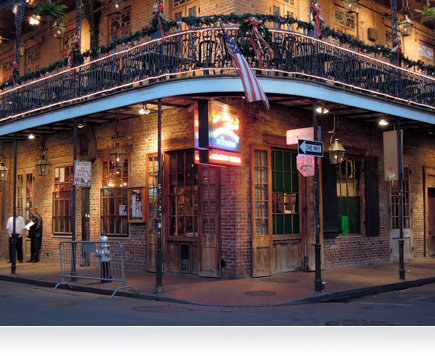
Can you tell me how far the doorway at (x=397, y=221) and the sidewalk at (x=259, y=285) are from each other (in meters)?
1.76

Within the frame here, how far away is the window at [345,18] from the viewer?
1694cm

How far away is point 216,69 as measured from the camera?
1164 cm

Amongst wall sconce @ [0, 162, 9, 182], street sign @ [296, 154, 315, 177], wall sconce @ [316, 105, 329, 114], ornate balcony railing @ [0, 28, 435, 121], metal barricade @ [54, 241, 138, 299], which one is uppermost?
ornate balcony railing @ [0, 28, 435, 121]

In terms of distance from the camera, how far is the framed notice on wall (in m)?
15.1

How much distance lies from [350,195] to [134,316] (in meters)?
9.09

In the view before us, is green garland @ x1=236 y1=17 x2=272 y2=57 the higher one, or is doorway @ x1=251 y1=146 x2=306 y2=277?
green garland @ x1=236 y1=17 x2=272 y2=57

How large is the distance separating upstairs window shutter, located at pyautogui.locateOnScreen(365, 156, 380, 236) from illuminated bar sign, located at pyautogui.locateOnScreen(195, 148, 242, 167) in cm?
528

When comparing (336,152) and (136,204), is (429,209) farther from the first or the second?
(136,204)

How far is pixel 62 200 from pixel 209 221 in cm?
695

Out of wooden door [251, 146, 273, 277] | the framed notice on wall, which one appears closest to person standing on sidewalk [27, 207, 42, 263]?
the framed notice on wall

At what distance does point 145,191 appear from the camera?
49.3 feet

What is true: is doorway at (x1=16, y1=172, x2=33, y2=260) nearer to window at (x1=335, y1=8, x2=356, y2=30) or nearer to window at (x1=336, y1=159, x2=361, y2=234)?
window at (x1=336, y1=159, x2=361, y2=234)

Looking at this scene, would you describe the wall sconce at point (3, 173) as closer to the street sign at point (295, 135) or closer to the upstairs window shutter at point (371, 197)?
the street sign at point (295, 135)

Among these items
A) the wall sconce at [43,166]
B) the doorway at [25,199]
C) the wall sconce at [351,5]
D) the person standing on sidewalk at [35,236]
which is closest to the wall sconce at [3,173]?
the doorway at [25,199]
